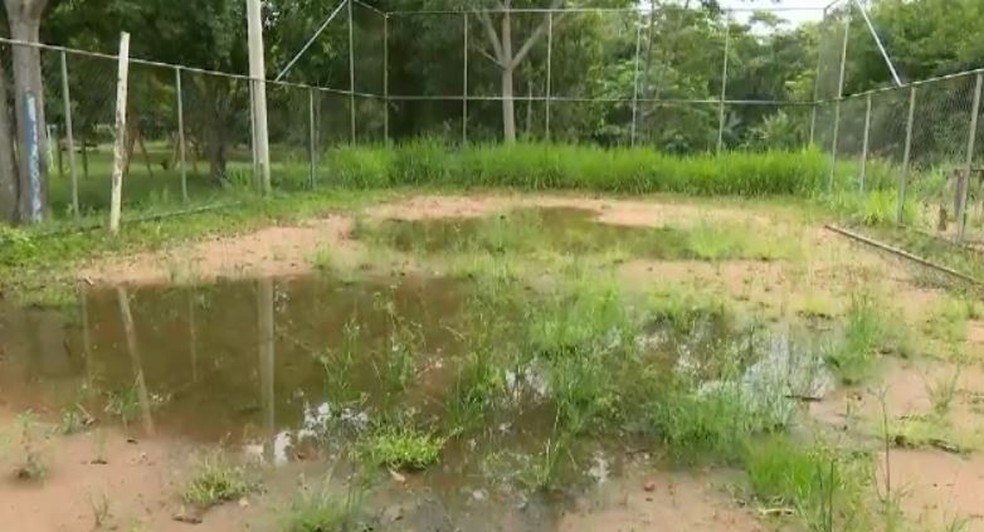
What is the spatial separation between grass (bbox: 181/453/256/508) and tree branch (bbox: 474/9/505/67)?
13.1 metres

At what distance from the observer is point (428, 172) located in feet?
44.1

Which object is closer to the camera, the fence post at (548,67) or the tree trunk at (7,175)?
the tree trunk at (7,175)

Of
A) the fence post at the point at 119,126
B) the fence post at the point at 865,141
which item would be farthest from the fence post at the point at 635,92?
the fence post at the point at 119,126

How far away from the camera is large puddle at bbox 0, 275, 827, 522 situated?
113 inches

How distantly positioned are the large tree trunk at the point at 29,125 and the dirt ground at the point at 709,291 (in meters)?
1.89

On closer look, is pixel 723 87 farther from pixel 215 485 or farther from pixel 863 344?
pixel 215 485

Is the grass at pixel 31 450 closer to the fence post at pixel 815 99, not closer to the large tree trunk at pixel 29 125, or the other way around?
the large tree trunk at pixel 29 125

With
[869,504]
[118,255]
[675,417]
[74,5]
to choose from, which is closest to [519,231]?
[118,255]

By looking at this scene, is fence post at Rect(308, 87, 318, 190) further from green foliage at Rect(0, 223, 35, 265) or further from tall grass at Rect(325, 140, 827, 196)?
green foliage at Rect(0, 223, 35, 265)

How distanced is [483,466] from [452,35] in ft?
43.7

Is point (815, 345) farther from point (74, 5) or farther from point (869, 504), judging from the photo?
point (74, 5)

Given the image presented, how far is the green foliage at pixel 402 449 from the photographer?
2.69 m

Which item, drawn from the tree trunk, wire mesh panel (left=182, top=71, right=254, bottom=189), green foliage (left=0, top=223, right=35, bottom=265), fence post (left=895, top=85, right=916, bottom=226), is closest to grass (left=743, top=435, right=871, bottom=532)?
green foliage (left=0, top=223, right=35, bottom=265)

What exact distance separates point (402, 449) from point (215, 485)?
62 centimetres
